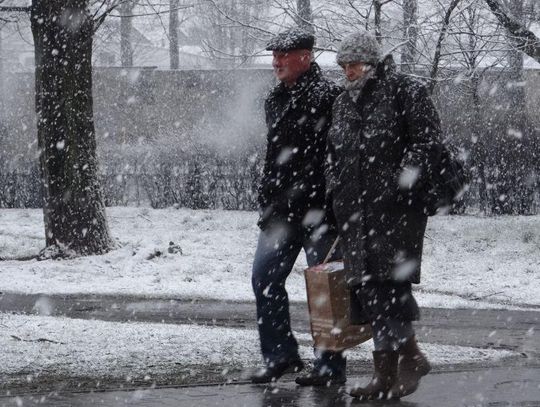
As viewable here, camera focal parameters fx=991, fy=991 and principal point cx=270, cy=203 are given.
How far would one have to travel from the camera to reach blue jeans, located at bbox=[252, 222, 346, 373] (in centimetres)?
531

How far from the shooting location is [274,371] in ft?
17.5

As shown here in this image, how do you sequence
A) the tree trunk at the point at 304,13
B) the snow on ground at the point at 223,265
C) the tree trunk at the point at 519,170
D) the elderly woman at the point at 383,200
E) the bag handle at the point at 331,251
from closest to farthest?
the elderly woman at the point at 383,200 → the bag handle at the point at 331,251 → the snow on ground at the point at 223,265 → the tree trunk at the point at 304,13 → the tree trunk at the point at 519,170

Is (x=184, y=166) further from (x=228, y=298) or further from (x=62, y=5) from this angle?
(x=228, y=298)

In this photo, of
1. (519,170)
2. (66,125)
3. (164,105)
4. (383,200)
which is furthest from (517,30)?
(164,105)

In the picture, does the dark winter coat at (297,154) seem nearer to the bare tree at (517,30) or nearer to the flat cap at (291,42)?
the flat cap at (291,42)

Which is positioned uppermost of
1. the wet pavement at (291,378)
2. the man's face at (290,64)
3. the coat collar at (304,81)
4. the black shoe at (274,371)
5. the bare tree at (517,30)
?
the bare tree at (517,30)

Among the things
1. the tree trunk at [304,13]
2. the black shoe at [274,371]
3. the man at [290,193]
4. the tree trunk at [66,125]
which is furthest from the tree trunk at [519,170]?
the black shoe at [274,371]

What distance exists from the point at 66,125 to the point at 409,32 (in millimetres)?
5918

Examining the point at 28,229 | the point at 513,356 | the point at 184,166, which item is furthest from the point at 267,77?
the point at 513,356

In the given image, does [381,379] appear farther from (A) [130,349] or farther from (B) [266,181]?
(A) [130,349]

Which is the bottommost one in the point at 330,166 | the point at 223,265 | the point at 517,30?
the point at 223,265

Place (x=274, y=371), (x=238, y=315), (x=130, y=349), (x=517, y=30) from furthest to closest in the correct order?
(x=517, y=30) → (x=238, y=315) → (x=130, y=349) → (x=274, y=371)

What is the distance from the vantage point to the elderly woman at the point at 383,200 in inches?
185

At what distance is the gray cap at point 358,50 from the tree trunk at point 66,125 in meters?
7.16
